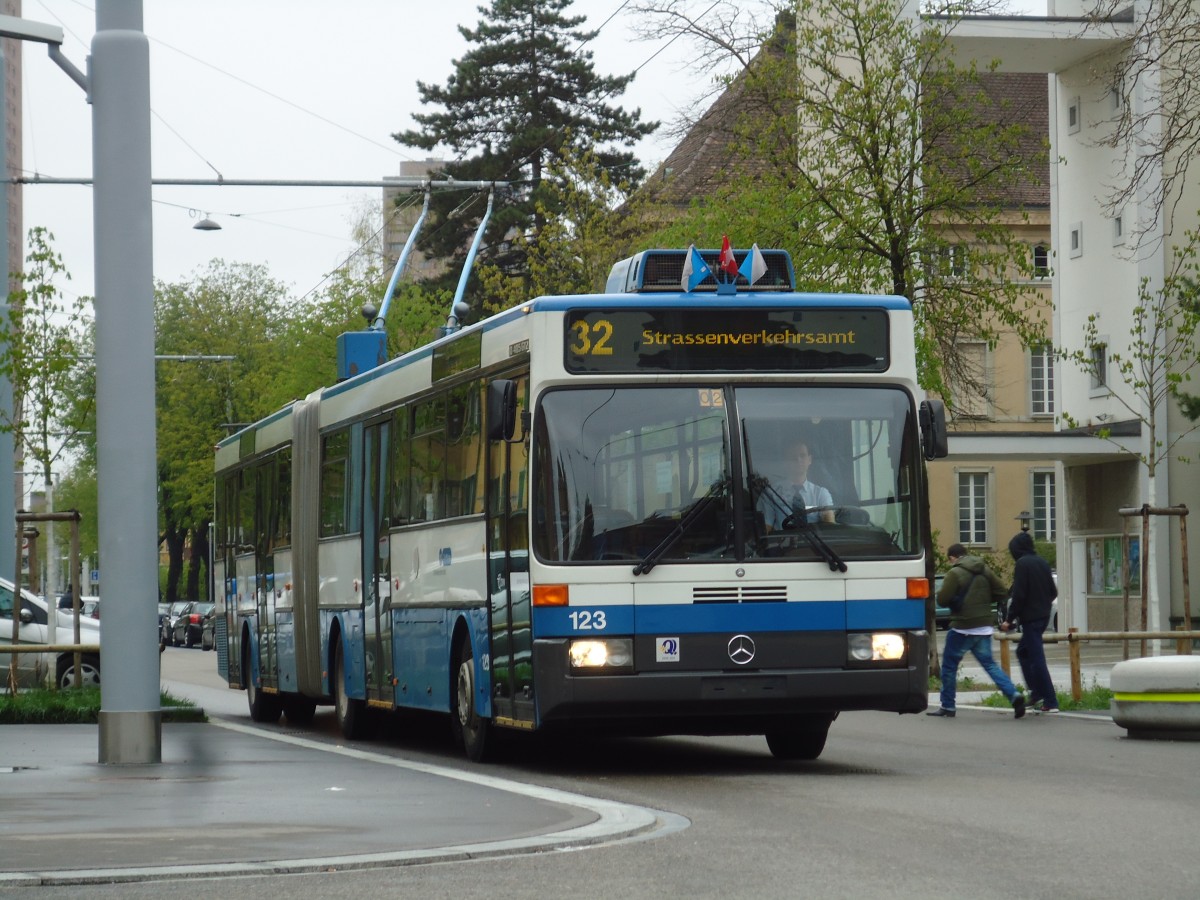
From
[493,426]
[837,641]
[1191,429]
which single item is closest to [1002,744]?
[837,641]

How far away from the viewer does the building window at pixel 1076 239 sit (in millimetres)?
46125

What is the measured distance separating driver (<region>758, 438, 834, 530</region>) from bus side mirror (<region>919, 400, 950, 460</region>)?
2.46ft

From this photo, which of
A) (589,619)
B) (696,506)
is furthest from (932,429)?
(589,619)

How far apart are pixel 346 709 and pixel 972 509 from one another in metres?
48.0

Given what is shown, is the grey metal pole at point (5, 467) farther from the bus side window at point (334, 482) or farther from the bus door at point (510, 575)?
the bus door at point (510, 575)

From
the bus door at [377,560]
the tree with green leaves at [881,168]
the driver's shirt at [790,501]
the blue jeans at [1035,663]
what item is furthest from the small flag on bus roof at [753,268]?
the tree with green leaves at [881,168]

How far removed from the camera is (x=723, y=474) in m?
13.7

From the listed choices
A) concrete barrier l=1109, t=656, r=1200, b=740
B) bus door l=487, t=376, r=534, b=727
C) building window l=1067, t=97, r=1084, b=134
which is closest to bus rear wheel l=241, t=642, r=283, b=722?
bus door l=487, t=376, r=534, b=727

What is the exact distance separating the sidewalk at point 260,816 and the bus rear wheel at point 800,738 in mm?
2294

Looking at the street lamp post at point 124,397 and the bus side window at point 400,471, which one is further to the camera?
the bus side window at point 400,471

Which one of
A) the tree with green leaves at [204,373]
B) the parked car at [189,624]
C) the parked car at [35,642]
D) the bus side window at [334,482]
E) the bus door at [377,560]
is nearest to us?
the bus door at [377,560]

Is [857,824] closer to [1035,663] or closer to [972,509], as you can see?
[1035,663]

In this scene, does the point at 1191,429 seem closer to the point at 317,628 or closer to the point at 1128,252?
the point at 1128,252

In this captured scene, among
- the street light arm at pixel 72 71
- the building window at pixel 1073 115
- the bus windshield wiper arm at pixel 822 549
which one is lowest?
the bus windshield wiper arm at pixel 822 549
